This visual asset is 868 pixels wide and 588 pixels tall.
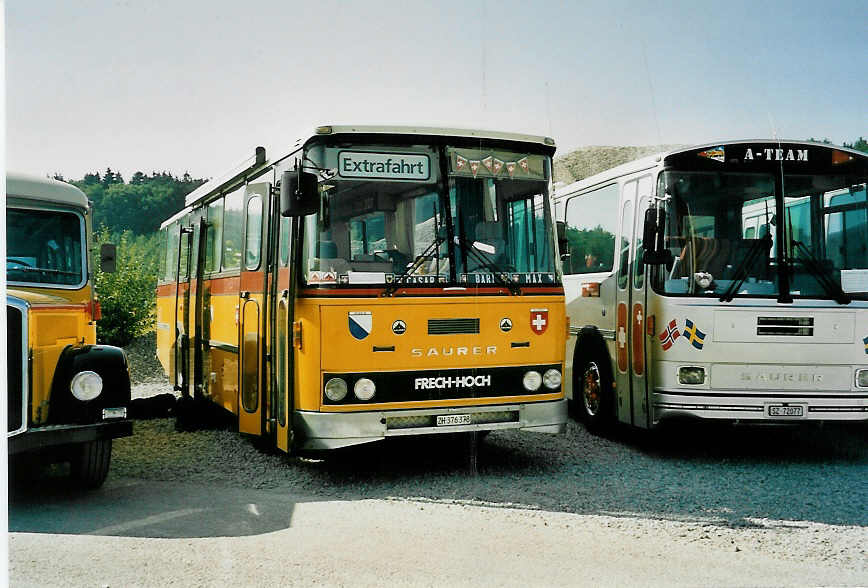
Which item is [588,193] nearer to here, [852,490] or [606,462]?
[606,462]

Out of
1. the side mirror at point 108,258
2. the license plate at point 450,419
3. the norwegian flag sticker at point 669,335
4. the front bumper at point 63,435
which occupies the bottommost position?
the license plate at point 450,419

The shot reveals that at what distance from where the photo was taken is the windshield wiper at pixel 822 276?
7.87 m

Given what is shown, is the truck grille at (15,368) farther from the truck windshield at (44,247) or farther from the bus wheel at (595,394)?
the bus wheel at (595,394)

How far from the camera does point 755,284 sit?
26.0 feet

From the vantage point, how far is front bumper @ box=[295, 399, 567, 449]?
6.83 m

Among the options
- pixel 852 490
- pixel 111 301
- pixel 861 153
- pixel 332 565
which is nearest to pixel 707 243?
pixel 861 153

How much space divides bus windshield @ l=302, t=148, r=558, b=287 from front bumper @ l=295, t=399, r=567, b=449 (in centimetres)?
101

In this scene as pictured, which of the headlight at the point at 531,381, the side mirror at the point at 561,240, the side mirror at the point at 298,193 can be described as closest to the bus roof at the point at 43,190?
the side mirror at the point at 298,193

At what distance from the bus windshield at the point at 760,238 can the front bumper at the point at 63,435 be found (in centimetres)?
477

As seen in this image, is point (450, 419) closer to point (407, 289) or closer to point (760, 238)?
point (407, 289)

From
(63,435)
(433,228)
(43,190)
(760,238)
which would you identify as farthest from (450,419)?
(43,190)

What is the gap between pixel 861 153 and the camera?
26.8 ft

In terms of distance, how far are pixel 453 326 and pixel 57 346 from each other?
2.96m

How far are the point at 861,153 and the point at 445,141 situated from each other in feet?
12.9
